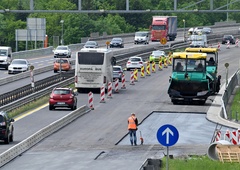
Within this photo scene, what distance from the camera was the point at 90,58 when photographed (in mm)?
62406

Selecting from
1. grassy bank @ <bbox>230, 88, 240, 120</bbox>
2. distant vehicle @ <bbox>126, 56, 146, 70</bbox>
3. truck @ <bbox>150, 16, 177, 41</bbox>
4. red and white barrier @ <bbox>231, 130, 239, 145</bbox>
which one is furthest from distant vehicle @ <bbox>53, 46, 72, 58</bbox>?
red and white barrier @ <bbox>231, 130, 239, 145</bbox>

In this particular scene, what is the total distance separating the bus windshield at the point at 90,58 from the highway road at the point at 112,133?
2.26 meters

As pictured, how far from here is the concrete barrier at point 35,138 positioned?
31859 mm

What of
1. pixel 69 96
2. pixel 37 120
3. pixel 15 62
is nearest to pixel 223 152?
pixel 37 120

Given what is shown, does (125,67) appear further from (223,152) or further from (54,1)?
(54,1)

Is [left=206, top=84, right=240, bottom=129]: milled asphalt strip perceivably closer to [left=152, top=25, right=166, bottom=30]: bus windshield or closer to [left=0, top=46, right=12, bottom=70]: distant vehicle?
[left=0, top=46, right=12, bottom=70]: distant vehicle

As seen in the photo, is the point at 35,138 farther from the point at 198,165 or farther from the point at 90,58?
the point at 90,58

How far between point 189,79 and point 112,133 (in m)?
14.0

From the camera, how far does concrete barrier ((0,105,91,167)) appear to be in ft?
105

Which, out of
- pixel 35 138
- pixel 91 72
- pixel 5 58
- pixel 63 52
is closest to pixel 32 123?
pixel 35 138

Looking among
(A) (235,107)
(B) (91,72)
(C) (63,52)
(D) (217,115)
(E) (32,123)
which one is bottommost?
(A) (235,107)

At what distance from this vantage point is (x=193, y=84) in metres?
54.0

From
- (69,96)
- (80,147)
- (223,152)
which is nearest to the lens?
(223,152)

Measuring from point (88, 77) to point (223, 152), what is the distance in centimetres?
3217
